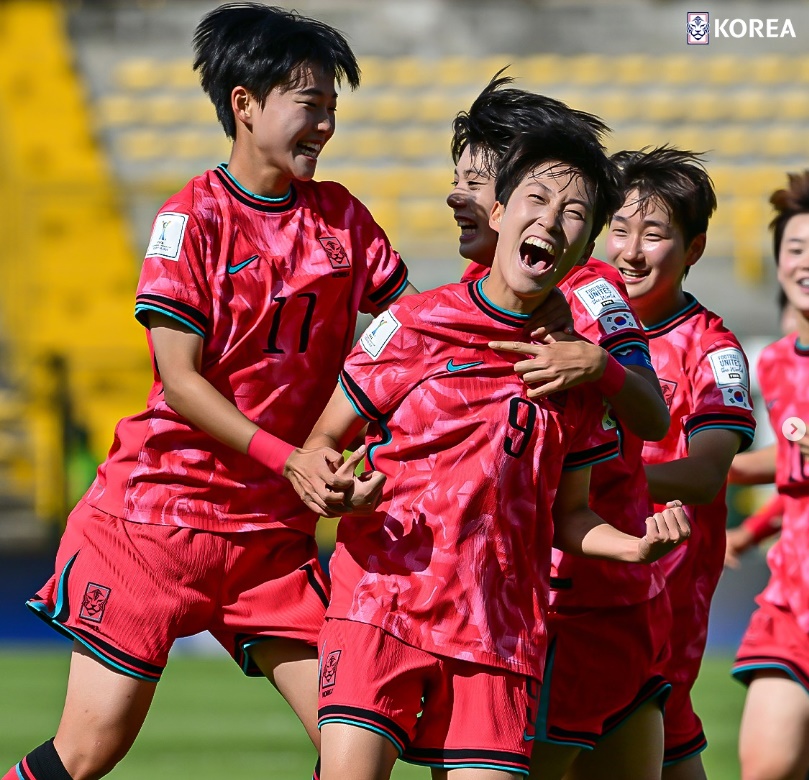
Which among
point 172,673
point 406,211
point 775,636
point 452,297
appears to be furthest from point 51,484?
point 452,297

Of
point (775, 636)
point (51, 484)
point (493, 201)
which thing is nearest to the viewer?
point (493, 201)

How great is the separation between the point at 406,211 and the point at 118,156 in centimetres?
364

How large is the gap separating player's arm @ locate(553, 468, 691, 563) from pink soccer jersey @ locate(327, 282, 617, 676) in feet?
0.26

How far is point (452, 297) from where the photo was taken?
3.03 m

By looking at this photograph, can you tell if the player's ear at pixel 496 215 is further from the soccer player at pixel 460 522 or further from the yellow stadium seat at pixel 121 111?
the yellow stadium seat at pixel 121 111

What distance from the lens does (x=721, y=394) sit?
12.1ft

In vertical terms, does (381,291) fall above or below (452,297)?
above

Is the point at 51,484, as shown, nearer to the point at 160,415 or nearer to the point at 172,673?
the point at 172,673

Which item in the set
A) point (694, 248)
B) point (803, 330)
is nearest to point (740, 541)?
point (803, 330)

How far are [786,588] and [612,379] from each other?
5.54 feet

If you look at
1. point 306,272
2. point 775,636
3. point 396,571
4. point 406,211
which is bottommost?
point 396,571

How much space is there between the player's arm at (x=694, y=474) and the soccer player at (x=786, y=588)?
0.76 metres

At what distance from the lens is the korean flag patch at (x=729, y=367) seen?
3709 mm

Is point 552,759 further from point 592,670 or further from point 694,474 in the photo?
point 694,474
